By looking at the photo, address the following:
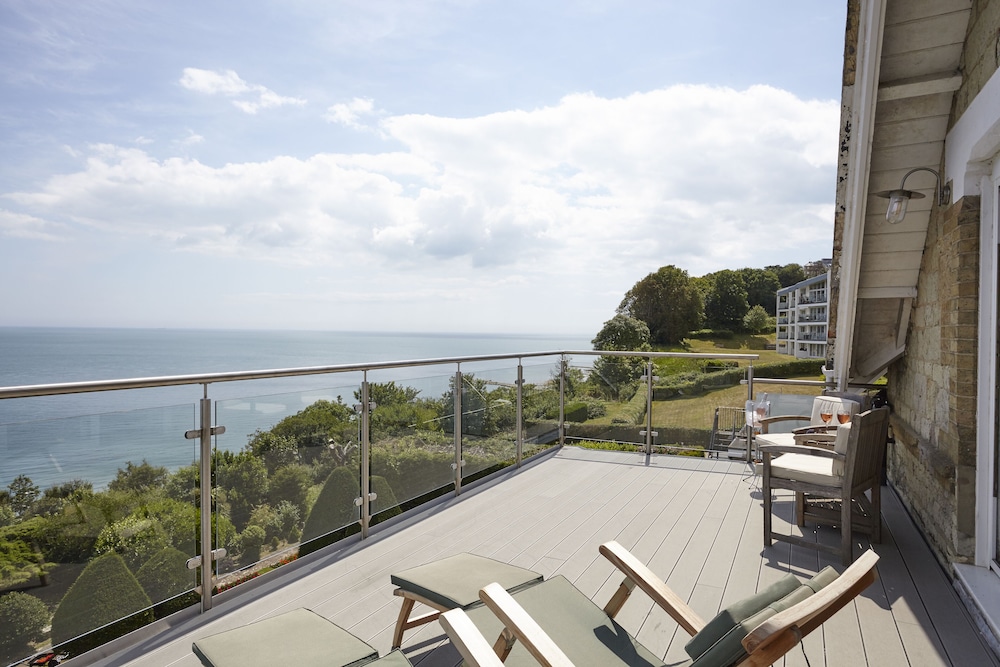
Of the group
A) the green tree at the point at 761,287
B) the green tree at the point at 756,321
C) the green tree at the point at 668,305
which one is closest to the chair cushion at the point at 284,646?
the green tree at the point at 668,305

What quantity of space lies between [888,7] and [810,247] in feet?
166

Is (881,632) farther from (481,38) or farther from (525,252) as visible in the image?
(525,252)

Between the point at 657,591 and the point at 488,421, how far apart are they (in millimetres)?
3673

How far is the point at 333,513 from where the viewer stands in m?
3.72

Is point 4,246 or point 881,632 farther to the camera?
point 4,246

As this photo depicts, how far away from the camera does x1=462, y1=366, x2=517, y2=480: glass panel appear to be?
5191mm

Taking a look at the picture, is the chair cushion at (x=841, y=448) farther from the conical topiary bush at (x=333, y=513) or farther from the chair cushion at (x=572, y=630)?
the conical topiary bush at (x=333, y=513)

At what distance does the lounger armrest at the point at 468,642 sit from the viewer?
1.45m

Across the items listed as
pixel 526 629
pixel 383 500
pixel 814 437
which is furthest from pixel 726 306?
pixel 526 629

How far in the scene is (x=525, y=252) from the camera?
2621 inches

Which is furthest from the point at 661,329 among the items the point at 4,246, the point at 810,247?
the point at 4,246

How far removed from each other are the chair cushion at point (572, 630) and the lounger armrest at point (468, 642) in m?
0.33

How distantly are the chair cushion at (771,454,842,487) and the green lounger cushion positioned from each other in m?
2.56

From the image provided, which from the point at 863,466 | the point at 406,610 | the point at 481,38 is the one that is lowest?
the point at 406,610
